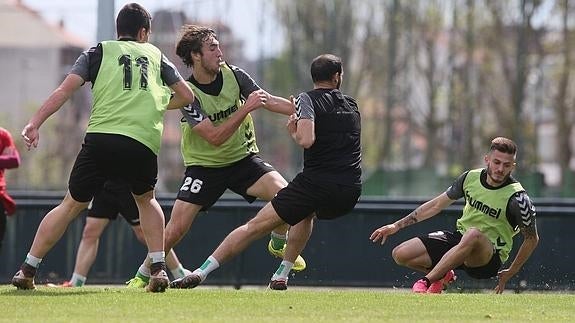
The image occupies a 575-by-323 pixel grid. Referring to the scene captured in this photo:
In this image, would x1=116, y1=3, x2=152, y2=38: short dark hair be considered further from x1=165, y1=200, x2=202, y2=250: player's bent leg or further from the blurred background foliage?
the blurred background foliage

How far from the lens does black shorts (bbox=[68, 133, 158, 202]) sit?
1037cm

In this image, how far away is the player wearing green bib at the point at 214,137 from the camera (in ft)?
38.2

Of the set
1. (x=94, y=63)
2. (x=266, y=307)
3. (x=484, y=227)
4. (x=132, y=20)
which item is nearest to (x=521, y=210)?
(x=484, y=227)

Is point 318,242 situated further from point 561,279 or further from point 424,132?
point 424,132

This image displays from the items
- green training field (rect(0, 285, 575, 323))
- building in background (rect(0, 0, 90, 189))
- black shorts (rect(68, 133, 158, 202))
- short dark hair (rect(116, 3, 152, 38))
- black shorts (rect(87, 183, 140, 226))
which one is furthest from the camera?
building in background (rect(0, 0, 90, 189))

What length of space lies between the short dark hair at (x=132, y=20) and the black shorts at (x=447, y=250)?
3.26m

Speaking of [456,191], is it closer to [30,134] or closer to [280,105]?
[280,105]

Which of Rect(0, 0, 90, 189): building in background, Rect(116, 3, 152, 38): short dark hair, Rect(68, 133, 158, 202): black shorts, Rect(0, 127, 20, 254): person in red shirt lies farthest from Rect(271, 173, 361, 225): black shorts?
Rect(0, 0, 90, 189): building in background

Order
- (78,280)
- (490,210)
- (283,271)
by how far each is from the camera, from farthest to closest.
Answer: (78,280) < (490,210) < (283,271)

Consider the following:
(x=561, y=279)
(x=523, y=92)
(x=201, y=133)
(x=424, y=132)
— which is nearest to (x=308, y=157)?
(x=201, y=133)

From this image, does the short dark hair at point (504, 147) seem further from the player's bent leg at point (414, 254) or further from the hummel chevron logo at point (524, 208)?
the player's bent leg at point (414, 254)

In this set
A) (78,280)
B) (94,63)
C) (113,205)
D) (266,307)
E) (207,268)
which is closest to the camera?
(266,307)

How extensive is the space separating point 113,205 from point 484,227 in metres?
3.99

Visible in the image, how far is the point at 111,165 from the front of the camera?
411 inches
